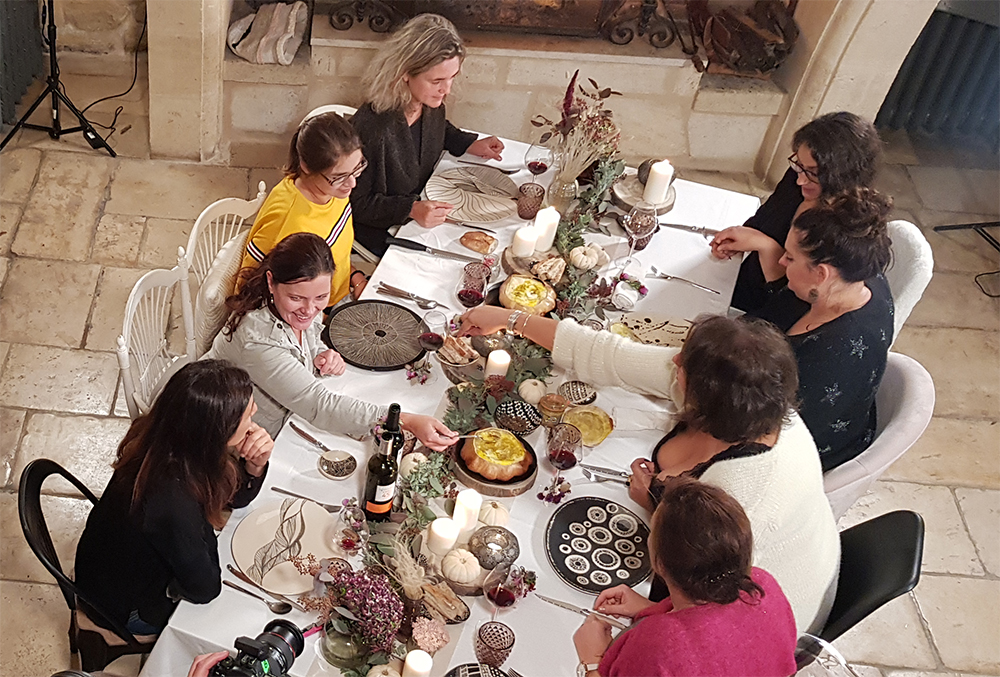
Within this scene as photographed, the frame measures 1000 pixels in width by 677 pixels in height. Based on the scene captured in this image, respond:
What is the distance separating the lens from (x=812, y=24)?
4387mm

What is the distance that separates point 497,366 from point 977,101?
13.4ft

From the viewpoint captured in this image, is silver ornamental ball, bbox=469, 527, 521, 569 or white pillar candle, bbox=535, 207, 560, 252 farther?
white pillar candle, bbox=535, 207, 560, 252

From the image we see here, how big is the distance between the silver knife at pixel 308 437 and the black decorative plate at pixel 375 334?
261 mm

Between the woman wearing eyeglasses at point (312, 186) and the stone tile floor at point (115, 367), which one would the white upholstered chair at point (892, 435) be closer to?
the stone tile floor at point (115, 367)

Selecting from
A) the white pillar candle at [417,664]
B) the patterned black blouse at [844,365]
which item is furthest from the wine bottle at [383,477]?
the patterned black blouse at [844,365]

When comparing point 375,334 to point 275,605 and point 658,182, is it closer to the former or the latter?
point 275,605

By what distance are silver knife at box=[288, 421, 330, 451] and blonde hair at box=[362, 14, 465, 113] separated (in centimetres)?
132

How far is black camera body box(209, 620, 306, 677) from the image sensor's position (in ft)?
5.12

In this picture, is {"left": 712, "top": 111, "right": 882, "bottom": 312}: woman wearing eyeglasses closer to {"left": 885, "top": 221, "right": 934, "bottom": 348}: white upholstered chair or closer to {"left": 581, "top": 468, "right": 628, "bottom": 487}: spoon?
{"left": 885, "top": 221, "right": 934, "bottom": 348}: white upholstered chair

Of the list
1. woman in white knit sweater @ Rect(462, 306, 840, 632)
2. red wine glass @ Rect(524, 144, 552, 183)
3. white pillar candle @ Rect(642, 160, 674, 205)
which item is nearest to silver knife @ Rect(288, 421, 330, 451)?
woman in white knit sweater @ Rect(462, 306, 840, 632)

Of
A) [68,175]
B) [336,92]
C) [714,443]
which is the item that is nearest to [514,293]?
[714,443]

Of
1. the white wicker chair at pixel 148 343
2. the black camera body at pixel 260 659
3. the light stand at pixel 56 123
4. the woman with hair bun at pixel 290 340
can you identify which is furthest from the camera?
the light stand at pixel 56 123

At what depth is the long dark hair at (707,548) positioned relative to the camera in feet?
5.40

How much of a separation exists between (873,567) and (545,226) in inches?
51.7
